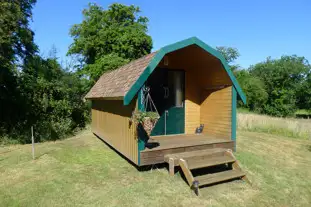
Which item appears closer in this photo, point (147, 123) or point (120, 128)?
point (147, 123)

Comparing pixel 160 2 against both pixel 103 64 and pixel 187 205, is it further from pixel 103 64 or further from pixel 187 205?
pixel 187 205

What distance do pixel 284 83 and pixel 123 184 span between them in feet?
106

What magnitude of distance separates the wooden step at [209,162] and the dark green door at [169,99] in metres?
2.12

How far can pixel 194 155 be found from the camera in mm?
4805

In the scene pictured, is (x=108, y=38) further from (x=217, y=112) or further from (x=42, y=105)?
(x=217, y=112)

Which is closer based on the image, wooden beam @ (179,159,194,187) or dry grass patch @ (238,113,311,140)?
wooden beam @ (179,159,194,187)

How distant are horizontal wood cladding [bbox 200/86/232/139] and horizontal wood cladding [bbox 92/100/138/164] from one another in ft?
9.08

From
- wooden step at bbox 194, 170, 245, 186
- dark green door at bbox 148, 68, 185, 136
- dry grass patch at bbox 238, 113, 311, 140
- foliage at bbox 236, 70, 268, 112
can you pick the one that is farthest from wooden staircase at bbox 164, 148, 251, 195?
foliage at bbox 236, 70, 268, 112

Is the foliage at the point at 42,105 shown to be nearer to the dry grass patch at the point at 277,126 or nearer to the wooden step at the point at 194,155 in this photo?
the wooden step at the point at 194,155

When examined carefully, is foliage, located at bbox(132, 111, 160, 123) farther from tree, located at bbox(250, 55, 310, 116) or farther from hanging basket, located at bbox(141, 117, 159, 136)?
tree, located at bbox(250, 55, 310, 116)

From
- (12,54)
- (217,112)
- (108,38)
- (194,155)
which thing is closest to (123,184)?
(194,155)

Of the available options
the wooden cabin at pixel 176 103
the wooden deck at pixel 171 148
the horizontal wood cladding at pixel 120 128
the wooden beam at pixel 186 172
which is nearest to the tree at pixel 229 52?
the wooden cabin at pixel 176 103

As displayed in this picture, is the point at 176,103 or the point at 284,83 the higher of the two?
the point at 284,83

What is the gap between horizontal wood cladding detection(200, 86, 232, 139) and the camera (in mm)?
5863
